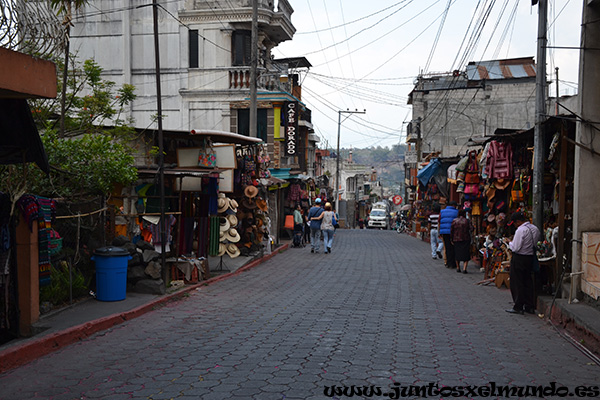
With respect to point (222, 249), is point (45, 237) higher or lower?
higher

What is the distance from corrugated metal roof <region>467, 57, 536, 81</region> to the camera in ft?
156

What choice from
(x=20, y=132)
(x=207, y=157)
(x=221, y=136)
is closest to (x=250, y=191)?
(x=207, y=157)

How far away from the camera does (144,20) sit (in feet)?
89.2

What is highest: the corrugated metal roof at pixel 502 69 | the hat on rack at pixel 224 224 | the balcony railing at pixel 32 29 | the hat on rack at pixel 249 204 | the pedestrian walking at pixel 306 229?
the corrugated metal roof at pixel 502 69

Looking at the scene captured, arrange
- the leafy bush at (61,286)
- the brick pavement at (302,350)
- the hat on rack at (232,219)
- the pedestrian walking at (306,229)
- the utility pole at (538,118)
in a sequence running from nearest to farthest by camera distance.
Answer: the brick pavement at (302,350)
the leafy bush at (61,286)
the utility pole at (538,118)
the hat on rack at (232,219)
the pedestrian walking at (306,229)

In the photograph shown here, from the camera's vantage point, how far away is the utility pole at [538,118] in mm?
12172

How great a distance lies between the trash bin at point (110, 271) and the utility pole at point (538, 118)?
8235 millimetres

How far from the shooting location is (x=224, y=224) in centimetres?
1691

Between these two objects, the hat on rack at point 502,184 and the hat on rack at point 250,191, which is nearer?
the hat on rack at point 502,184

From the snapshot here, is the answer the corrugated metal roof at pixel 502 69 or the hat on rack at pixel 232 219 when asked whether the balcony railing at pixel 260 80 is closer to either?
the hat on rack at pixel 232 219

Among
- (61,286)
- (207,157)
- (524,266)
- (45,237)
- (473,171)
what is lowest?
(61,286)

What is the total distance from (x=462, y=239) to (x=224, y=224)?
684cm

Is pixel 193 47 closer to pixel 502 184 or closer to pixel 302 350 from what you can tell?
pixel 502 184

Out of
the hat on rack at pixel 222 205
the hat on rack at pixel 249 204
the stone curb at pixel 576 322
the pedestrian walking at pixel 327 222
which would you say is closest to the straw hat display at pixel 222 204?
the hat on rack at pixel 222 205
